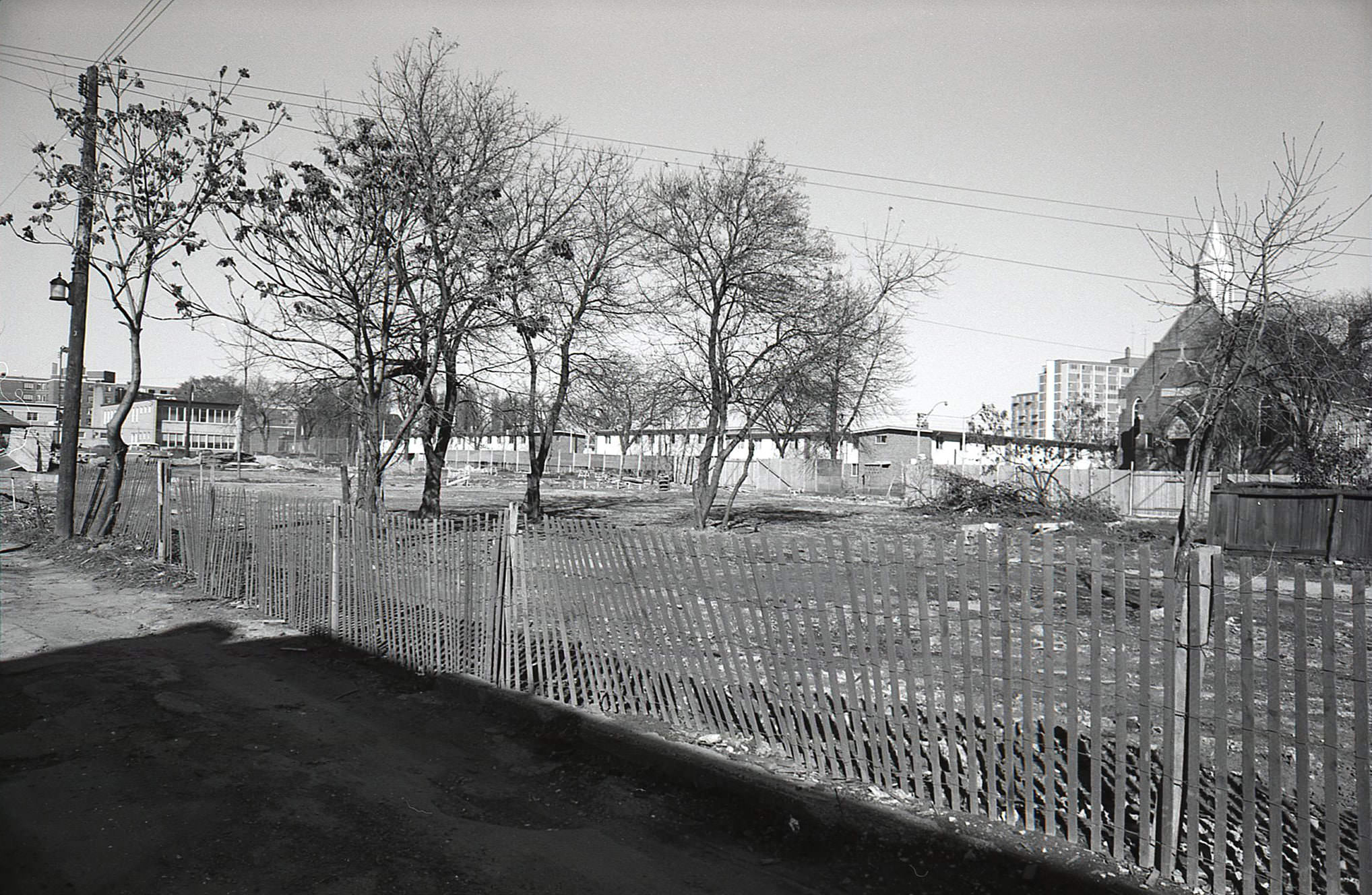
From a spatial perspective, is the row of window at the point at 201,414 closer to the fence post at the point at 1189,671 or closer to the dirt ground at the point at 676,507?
the dirt ground at the point at 676,507

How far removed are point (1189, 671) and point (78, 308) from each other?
18067 millimetres

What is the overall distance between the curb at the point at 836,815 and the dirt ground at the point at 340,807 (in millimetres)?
49

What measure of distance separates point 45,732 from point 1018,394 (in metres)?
209

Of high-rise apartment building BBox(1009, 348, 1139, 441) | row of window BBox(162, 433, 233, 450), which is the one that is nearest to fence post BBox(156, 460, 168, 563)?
row of window BBox(162, 433, 233, 450)

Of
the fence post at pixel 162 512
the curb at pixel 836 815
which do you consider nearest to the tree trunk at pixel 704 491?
the fence post at pixel 162 512

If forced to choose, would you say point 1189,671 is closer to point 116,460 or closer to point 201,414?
point 116,460

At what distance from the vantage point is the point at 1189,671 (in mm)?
3561

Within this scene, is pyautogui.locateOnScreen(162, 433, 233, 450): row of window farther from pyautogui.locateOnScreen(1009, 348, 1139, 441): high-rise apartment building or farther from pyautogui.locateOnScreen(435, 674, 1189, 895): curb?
pyautogui.locateOnScreen(1009, 348, 1139, 441): high-rise apartment building

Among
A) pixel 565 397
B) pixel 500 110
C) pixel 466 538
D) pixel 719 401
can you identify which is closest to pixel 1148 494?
pixel 719 401

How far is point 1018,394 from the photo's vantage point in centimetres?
19638

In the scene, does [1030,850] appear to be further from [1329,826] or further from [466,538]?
[466,538]

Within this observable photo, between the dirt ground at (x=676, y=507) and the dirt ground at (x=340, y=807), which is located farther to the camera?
the dirt ground at (x=676, y=507)

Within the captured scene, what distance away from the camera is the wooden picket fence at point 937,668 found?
3334mm

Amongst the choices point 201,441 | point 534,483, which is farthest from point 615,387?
point 201,441
